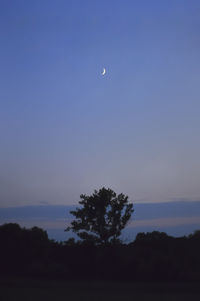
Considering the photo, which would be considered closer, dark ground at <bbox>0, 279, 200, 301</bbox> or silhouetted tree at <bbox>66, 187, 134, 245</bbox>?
dark ground at <bbox>0, 279, 200, 301</bbox>

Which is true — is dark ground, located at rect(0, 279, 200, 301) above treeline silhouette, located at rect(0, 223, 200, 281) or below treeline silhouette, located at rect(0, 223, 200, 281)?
below

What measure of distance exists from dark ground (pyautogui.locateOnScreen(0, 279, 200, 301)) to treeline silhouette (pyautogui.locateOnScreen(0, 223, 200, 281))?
4.85 meters

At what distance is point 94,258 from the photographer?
4466cm

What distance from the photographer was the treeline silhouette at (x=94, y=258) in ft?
130

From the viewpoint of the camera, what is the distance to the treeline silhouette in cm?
3950

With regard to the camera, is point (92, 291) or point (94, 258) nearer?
point (92, 291)

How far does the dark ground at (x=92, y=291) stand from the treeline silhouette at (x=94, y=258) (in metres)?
4.85

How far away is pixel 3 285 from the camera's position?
3045cm

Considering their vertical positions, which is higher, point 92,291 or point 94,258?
point 94,258

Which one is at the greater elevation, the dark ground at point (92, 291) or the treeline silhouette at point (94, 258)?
the treeline silhouette at point (94, 258)

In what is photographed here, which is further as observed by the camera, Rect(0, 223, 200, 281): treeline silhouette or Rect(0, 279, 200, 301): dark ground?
Rect(0, 223, 200, 281): treeline silhouette

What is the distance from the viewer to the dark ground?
25.3 metres

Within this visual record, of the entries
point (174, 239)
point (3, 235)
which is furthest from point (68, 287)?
point (174, 239)

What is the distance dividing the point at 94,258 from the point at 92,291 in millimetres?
15900
